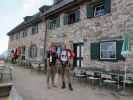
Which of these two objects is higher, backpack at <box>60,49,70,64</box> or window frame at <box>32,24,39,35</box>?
window frame at <box>32,24,39,35</box>

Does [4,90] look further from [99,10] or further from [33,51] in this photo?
[33,51]

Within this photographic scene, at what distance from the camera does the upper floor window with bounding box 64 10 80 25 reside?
1574cm

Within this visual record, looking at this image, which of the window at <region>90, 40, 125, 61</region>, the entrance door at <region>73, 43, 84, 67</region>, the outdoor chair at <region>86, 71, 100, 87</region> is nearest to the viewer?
the window at <region>90, 40, 125, 61</region>

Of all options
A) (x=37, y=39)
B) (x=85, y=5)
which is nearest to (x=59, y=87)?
(x=85, y=5)

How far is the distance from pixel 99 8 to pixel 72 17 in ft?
10.7

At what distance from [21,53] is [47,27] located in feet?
31.2

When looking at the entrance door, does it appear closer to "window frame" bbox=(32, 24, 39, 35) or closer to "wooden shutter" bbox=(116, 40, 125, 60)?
"wooden shutter" bbox=(116, 40, 125, 60)

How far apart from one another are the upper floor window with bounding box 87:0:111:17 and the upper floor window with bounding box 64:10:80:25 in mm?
1402

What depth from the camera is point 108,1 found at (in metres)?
12.8

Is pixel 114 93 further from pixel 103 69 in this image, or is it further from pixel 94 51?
pixel 94 51

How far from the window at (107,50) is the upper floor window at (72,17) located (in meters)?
3.46

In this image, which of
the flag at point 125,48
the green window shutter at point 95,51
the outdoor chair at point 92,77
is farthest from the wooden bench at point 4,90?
the green window shutter at point 95,51

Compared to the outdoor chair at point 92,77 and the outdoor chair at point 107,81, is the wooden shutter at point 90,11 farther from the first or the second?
the outdoor chair at point 107,81

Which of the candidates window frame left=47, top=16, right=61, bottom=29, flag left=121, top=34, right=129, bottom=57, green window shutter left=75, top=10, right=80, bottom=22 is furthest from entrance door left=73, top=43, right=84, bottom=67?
flag left=121, top=34, right=129, bottom=57
